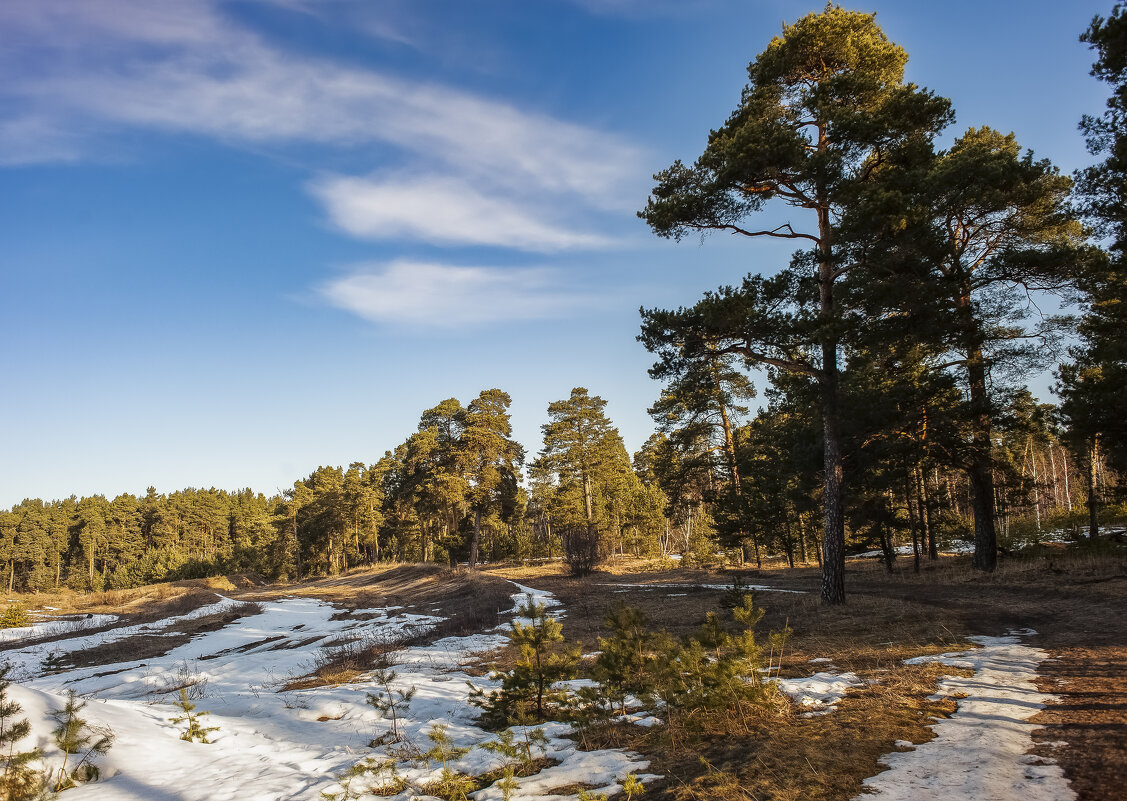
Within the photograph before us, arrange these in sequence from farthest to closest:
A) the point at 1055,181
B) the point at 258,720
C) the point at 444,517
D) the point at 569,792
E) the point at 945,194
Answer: the point at 444,517 → the point at 1055,181 → the point at 945,194 → the point at 258,720 → the point at 569,792

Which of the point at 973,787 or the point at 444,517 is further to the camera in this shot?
the point at 444,517

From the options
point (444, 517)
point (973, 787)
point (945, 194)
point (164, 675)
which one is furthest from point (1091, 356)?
point (444, 517)

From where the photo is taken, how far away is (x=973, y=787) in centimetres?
350

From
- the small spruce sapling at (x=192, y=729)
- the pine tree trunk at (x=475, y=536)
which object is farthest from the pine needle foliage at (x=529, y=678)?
the pine tree trunk at (x=475, y=536)

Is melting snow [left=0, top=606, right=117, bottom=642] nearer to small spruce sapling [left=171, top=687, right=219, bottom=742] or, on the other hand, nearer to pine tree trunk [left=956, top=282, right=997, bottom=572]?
small spruce sapling [left=171, top=687, right=219, bottom=742]

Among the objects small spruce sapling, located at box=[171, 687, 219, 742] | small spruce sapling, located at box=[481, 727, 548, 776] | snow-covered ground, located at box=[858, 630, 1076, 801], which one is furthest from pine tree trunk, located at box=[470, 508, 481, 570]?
snow-covered ground, located at box=[858, 630, 1076, 801]

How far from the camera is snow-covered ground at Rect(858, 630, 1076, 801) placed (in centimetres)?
346

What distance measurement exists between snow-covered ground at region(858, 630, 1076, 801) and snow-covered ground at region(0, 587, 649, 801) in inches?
80.4

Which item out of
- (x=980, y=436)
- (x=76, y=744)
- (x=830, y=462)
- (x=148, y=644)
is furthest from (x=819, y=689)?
(x=148, y=644)

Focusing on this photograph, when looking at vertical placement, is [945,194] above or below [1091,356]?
above

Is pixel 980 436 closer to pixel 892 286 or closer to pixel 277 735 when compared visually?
pixel 892 286

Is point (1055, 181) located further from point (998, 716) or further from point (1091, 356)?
point (998, 716)

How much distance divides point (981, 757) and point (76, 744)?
24.0 ft

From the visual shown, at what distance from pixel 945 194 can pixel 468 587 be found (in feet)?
75.0
